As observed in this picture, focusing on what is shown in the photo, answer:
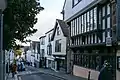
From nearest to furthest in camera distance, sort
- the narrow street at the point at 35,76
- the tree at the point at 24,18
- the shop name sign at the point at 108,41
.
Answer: the tree at the point at 24,18 → the shop name sign at the point at 108,41 → the narrow street at the point at 35,76

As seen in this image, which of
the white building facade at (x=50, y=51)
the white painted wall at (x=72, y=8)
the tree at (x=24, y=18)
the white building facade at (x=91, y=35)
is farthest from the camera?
the white building facade at (x=50, y=51)

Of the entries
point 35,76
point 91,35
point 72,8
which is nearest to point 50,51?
point 35,76

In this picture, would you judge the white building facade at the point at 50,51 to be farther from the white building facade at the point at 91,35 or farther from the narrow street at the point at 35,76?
the white building facade at the point at 91,35

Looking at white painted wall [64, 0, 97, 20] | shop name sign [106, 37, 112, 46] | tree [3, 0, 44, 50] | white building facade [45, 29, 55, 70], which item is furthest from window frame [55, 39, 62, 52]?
tree [3, 0, 44, 50]

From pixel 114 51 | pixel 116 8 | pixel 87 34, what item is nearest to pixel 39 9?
pixel 116 8

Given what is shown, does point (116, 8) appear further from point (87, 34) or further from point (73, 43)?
point (73, 43)

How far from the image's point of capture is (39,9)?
51.2ft

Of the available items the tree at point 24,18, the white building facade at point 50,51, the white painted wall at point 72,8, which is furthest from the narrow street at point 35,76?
the tree at point 24,18

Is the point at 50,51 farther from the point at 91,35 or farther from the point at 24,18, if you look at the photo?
the point at 24,18

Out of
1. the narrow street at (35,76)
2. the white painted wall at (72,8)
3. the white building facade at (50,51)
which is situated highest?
the white painted wall at (72,8)

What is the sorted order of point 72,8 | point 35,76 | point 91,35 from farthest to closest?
point 35,76 < point 72,8 < point 91,35

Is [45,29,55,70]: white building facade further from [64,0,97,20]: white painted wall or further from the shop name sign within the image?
the shop name sign

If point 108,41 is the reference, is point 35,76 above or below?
below

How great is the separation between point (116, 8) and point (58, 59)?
29275mm
